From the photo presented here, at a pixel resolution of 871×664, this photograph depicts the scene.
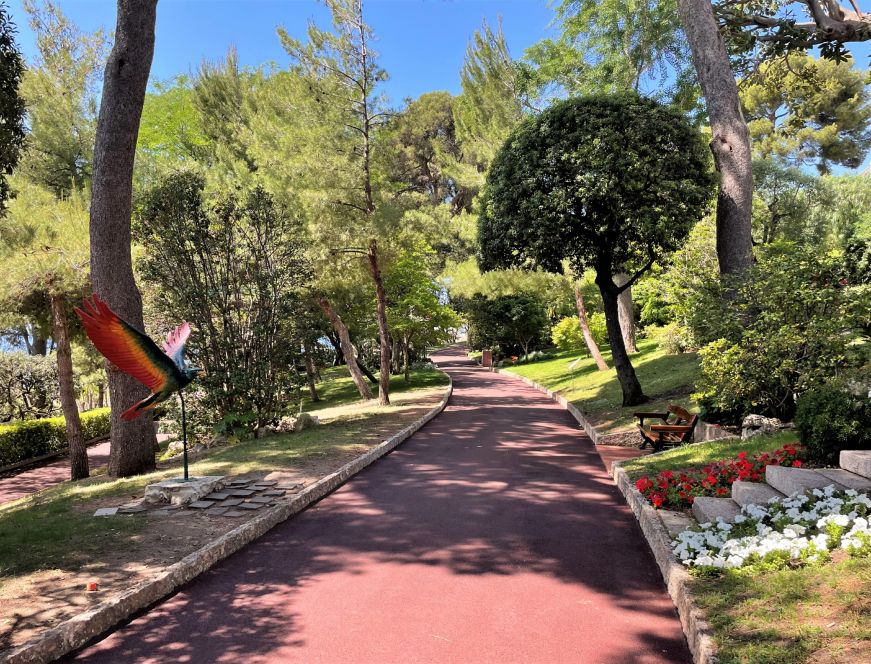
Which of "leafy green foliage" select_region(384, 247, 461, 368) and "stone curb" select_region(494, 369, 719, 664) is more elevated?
"leafy green foliage" select_region(384, 247, 461, 368)

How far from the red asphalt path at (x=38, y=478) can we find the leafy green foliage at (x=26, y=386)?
4.15 metres

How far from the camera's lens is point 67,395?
1215cm

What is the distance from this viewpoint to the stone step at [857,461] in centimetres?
502

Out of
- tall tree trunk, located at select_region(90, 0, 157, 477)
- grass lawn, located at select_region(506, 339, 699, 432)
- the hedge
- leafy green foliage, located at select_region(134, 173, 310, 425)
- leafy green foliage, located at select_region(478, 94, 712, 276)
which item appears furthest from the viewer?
the hedge

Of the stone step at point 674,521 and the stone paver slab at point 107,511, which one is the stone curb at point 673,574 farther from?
the stone paver slab at point 107,511

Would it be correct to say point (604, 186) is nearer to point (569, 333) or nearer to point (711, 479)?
point (711, 479)

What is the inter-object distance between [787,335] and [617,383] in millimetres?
10022

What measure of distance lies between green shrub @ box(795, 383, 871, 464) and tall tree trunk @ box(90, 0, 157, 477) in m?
9.29

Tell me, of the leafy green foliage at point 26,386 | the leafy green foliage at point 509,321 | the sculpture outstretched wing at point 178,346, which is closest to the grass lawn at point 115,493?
the sculpture outstretched wing at point 178,346

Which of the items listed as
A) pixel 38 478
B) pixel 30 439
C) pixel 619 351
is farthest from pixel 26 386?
pixel 619 351

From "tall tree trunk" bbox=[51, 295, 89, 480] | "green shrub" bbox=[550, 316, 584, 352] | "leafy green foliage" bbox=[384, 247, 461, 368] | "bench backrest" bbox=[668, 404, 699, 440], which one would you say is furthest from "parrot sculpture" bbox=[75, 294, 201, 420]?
"green shrub" bbox=[550, 316, 584, 352]

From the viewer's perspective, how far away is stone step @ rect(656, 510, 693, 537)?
5137 mm

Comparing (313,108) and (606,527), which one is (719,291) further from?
(313,108)

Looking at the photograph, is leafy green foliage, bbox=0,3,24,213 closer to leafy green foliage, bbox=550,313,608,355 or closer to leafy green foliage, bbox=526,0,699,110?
leafy green foliage, bbox=526,0,699,110
